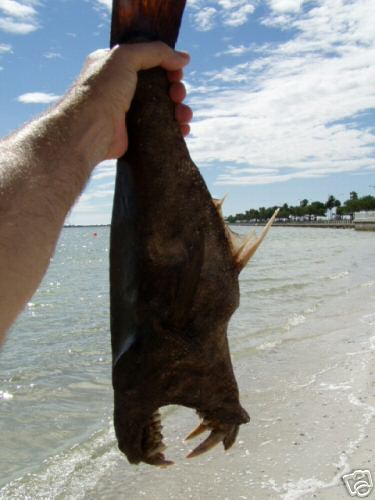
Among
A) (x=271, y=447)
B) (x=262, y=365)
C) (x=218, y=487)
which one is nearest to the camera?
(x=218, y=487)

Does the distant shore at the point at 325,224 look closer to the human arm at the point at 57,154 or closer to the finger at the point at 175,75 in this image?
the finger at the point at 175,75

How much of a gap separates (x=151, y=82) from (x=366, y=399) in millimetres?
5684

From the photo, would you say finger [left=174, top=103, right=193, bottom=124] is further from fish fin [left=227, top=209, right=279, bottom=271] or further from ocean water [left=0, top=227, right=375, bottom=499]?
ocean water [left=0, top=227, right=375, bottom=499]

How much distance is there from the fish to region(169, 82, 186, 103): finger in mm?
62

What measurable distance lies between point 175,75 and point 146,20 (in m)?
0.25

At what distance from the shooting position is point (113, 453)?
20.7 feet

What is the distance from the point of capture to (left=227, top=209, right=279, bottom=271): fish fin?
2.19 metres

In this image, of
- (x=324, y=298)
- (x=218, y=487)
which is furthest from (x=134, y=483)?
(x=324, y=298)

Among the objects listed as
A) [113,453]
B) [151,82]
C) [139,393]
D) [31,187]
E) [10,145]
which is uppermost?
[151,82]

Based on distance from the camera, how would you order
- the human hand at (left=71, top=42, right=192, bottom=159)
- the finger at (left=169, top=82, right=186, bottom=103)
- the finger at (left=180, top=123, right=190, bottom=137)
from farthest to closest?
1. the finger at (left=180, top=123, right=190, bottom=137)
2. the finger at (left=169, top=82, right=186, bottom=103)
3. the human hand at (left=71, top=42, right=192, bottom=159)

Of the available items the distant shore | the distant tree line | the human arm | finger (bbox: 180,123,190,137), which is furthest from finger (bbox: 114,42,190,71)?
the distant tree line

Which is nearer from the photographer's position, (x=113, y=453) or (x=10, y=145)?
(x=10, y=145)

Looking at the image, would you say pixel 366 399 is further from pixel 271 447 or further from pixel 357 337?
pixel 357 337

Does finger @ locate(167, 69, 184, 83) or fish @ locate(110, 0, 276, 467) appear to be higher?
finger @ locate(167, 69, 184, 83)
